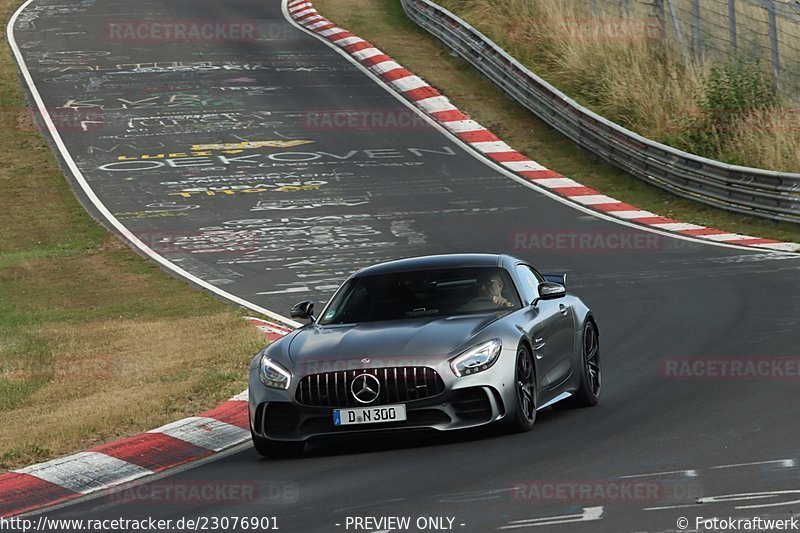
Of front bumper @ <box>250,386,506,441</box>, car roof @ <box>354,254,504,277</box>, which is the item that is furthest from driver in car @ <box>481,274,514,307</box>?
front bumper @ <box>250,386,506,441</box>

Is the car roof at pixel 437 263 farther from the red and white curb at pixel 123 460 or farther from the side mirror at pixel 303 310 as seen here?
the red and white curb at pixel 123 460

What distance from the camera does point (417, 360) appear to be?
970 cm

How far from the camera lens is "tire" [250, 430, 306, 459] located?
988 cm

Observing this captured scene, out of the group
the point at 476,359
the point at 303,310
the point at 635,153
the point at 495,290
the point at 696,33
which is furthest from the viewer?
the point at 696,33

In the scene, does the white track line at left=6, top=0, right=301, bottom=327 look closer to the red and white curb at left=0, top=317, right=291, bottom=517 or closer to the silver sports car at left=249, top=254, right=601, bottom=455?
the red and white curb at left=0, top=317, right=291, bottom=517

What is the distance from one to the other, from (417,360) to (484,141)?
19521 mm

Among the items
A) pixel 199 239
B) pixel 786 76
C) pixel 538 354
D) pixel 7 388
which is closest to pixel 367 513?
pixel 538 354

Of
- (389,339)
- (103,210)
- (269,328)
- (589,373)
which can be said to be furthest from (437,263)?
(103,210)

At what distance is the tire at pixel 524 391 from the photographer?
9867mm

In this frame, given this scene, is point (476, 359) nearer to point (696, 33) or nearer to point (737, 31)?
point (737, 31)

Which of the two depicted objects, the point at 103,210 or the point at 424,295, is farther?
the point at 103,210

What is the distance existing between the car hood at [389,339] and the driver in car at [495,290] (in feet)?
1.14

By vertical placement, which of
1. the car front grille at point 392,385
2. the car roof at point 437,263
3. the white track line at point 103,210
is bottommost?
the white track line at point 103,210

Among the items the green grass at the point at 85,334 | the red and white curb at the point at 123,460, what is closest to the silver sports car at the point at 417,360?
the red and white curb at the point at 123,460
